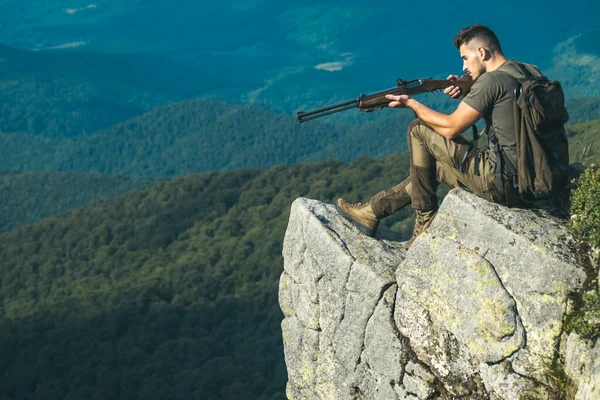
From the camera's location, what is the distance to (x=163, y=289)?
101375 millimetres

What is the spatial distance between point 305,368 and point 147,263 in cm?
10333

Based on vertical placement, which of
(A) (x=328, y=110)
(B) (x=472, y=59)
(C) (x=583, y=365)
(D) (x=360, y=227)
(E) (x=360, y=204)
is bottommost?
(C) (x=583, y=365)

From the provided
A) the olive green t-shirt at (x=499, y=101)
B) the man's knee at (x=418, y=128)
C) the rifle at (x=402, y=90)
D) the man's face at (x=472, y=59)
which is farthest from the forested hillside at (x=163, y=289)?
the olive green t-shirt at (x=499, y=101)

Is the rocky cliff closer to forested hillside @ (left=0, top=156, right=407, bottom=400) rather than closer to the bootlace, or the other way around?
the bootlace

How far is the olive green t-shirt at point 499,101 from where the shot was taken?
39.1 ft

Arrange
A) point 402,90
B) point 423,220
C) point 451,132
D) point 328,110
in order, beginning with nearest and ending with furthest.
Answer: point 451,132
point 402,90
point 423,220
point 328,110

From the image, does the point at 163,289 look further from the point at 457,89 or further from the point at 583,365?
the point at 583,365

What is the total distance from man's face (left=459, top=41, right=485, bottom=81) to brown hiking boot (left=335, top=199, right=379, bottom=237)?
8.64 ft

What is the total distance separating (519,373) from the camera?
11.0 m

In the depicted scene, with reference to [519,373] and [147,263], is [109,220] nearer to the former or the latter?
[147,263]

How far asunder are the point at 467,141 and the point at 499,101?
0.85 meters

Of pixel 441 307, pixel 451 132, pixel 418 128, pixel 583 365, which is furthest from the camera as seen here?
pixel 418 128

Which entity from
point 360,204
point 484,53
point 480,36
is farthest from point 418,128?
point 360,204

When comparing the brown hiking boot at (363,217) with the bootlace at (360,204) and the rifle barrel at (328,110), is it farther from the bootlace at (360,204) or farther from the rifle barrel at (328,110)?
the rifle barrel at (328,110)
